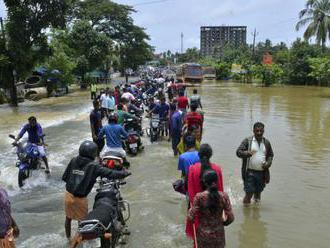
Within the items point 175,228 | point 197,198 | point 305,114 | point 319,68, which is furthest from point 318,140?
point 319,68

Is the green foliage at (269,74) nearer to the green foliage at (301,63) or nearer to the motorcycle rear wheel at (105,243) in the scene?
the green foliage at (301,63)

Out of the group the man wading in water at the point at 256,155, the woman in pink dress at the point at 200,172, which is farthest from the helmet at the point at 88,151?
the man wading in water at the point at 256,155

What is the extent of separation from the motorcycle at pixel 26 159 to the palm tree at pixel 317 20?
50242 mm

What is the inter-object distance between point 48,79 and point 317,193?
29.4 metres

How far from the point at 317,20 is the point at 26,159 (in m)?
51.3

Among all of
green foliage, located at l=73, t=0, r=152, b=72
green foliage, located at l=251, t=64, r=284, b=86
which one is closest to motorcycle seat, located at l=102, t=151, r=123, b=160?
green foliage, located at l=251, t=64, r=284, b=86

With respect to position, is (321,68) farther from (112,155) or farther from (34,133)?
(112,155)

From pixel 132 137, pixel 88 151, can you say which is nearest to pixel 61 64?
pixel 132 137

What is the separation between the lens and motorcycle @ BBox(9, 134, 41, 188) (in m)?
9.48

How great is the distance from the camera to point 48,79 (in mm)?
35938

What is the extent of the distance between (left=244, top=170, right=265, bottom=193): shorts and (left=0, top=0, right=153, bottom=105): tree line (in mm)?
21003

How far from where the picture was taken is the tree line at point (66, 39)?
26750 mm

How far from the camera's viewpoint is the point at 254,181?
755cm

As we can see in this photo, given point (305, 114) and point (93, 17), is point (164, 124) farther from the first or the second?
point (93, 17)
